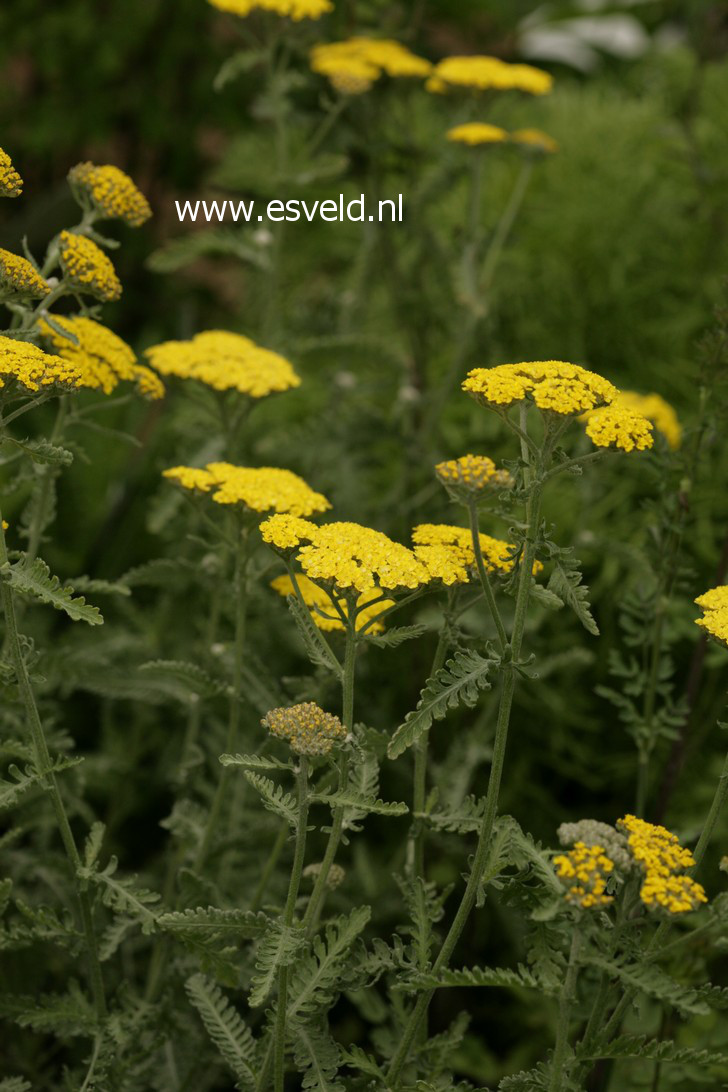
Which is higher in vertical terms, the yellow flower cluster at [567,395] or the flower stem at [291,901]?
the yellow flower cluster at [567,395]

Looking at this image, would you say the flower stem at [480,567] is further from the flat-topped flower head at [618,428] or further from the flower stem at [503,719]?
the flat-topped flower head at [618,428]

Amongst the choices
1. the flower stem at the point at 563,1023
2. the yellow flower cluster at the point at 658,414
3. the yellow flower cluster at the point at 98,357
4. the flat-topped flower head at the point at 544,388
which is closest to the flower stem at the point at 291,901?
the flower stem at the point at 563,1023

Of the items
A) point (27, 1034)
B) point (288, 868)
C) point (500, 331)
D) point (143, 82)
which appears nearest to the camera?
point (27, 1034)

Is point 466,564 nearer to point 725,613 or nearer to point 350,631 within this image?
point 350,631

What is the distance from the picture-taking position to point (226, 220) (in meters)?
3.06

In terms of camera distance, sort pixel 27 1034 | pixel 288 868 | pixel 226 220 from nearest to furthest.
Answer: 1. pixel 27 1034
2. pixel 288 868
3. pixel 226 220

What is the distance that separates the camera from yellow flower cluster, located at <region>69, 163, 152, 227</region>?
54.9 inches

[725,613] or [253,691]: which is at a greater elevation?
[725,613]

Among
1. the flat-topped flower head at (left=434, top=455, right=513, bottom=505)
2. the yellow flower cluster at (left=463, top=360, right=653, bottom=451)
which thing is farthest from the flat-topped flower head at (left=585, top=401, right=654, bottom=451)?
the flat-topped flower head at (left=434, top=455, right=513, bottom=505)

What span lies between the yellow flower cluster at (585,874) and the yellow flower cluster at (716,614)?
0.81 ft

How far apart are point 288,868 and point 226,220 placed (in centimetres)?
179

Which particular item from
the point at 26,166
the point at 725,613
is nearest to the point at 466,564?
the point at 725,613

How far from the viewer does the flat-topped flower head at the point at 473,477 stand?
40.8 inches

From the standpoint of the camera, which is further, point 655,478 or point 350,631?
point 655,478
